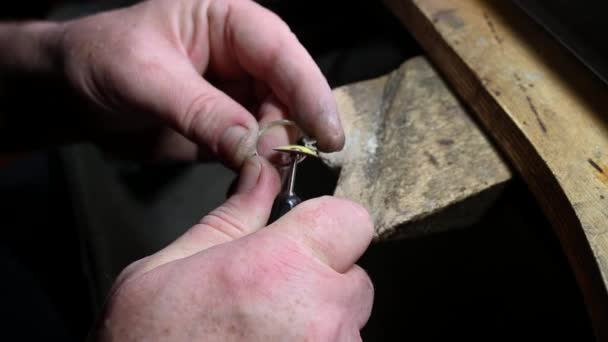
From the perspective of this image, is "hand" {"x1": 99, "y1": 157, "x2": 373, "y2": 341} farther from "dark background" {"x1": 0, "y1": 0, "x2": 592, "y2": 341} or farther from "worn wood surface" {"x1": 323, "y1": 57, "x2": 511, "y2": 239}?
"dark background" {"x1": 0, "y1": 0, "x2": 592, "y2": 341}

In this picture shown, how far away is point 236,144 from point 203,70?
21cm

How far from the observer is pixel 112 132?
0.91 metres

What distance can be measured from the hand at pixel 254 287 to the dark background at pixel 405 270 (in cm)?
25

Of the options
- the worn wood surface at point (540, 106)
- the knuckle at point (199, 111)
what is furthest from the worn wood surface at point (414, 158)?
the knuckle at point (199, 111)

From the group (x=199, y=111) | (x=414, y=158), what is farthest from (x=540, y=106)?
(x=199, y=111)

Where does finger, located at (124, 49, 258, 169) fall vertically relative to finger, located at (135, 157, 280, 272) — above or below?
above

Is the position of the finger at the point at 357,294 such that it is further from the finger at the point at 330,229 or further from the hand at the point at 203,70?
the hand at the point at 203,70

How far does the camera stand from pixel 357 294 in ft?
1.49

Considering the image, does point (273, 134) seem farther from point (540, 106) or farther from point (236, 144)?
point (540, 106)

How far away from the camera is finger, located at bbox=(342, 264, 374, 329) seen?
0.44m

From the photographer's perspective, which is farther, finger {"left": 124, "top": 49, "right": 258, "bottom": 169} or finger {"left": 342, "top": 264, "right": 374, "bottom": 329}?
finger {"left": 124, "top": 49, "right": 258, "bottom": 169}

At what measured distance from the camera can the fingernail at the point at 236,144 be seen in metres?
0.53

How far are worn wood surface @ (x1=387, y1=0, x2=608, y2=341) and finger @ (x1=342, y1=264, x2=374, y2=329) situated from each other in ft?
0.69

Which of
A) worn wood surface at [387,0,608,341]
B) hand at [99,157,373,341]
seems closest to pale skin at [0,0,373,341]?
hand at [99,157,373,341]
